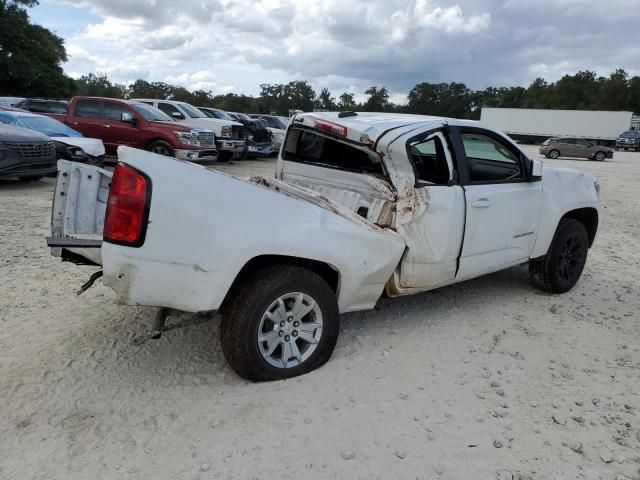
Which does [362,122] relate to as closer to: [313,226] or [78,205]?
[313,226]

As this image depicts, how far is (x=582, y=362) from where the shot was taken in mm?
3678

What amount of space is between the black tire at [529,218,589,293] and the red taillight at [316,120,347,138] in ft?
8.13

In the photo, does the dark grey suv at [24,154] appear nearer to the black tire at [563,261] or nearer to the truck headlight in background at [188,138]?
the truck headlight in background at [188,138]

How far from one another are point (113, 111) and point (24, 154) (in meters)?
4.72

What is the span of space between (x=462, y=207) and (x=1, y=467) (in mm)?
3266

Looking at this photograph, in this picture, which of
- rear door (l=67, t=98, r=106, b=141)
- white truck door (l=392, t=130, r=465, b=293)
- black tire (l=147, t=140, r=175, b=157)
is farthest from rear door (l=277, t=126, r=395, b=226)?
rear door (l=67, t=98, r=106, b=141)

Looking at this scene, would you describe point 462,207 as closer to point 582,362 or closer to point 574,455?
point 582,362

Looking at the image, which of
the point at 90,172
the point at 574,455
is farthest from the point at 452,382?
the point at 90,172

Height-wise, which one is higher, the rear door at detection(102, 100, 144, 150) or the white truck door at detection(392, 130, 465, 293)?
the rear door at detection(102, 100, 144, 150)

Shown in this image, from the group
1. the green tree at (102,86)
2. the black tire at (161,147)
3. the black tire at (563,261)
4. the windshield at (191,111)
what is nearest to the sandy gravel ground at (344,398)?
the black tire at (563,261)

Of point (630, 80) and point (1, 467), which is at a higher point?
point (630, 80)

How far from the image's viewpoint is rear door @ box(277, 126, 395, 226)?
3.88 metres

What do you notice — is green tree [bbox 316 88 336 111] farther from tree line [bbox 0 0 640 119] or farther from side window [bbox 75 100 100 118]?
side window [bbox 75 100 100 118]

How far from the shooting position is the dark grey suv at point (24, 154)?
919 cm
